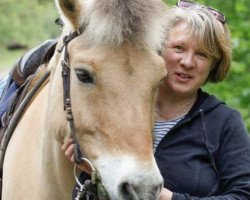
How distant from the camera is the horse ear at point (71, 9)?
→ 10.2ft

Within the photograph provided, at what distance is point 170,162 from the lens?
3.40 metres

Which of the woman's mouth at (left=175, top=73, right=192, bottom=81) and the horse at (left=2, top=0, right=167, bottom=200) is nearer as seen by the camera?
the horse at (left=2, top=0, right=167, bottom=200)

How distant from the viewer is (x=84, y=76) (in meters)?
2.95

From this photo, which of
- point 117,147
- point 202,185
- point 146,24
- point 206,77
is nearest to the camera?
point 117,147

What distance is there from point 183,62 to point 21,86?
4.04 ft

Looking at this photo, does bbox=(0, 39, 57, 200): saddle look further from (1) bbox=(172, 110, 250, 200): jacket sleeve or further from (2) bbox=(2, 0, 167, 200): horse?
(1) bbox=(172, 110, 250, 200): jacket sleeve

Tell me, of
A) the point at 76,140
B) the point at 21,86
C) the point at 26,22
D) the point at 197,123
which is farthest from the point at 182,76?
the point at 26,22

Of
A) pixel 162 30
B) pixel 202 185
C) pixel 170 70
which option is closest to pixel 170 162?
pixel 202 185

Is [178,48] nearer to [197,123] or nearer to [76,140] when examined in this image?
[197,123]

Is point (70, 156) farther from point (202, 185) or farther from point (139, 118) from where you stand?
point (202, 185)

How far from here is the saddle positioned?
3.94 m

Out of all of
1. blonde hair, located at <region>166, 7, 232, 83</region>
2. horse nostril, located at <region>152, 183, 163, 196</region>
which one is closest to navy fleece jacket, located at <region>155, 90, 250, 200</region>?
blonde hair, located at <region>166, 7, 232, 83</region>

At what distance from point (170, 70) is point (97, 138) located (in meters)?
0.81

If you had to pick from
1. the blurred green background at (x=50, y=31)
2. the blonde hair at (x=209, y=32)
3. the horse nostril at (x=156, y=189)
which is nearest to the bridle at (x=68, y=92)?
the horse nostril at (x=156, y=189)
